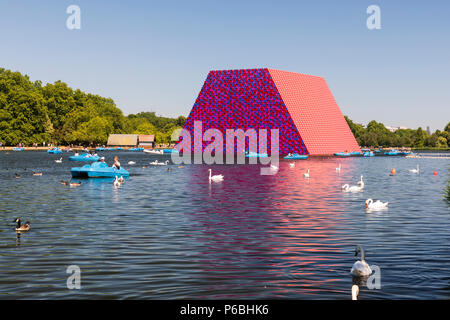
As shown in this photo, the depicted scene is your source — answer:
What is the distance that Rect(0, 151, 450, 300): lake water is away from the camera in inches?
466

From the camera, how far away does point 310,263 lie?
1430 cm

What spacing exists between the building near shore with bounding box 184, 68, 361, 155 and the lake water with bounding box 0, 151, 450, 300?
313 feet

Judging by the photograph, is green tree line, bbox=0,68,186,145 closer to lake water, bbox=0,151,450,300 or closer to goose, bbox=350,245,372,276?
lake water, bbox=0,151,450,300

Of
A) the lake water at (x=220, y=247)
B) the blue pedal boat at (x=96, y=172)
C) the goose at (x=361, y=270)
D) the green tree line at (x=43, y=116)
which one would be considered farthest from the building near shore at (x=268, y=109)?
the goose at (x=361, y=270)

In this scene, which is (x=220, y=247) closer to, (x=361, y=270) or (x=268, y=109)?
(x=361, y=270)

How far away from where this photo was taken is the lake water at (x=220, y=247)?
38.8 ft

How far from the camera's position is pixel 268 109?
421 feet

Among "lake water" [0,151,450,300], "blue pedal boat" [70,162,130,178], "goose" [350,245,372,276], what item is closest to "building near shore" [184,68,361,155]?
"blue pedal boat" [70,162,130,178]

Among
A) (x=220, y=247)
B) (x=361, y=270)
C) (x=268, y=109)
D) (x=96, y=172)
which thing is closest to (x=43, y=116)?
(x=268, y=109)

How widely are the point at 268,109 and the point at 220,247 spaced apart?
112932 mm

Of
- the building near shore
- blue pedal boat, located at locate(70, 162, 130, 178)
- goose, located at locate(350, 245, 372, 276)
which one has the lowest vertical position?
goose, located at locate(350, 245, 372, 276)

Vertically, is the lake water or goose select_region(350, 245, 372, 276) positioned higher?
goose select_region(350, 245, 372, 276)
